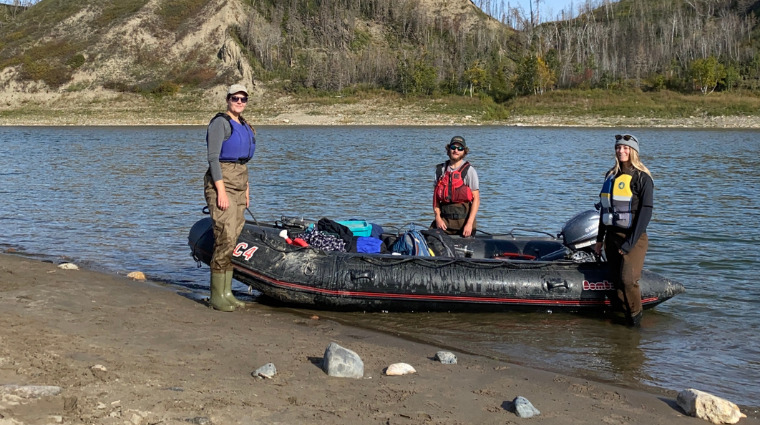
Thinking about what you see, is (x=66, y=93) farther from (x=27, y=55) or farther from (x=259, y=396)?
(x=259, y=396)

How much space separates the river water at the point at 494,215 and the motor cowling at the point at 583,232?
83 cm

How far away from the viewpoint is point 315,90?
253 ft

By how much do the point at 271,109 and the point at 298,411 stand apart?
6504cm

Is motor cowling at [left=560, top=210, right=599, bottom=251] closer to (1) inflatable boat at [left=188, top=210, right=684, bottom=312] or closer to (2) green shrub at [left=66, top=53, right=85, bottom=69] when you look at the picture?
(1) inflatable boat at [left=188, top=210, right=684, bottom=312]

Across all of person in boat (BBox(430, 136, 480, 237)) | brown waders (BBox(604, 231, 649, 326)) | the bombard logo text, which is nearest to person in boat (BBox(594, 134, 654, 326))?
brown waders (BBox(604, 231, 649, 326))

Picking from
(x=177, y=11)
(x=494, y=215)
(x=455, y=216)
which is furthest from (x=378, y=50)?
(x=455, y=216)

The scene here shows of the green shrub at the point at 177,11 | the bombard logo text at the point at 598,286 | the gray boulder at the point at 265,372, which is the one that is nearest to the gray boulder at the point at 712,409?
the gray boulder at the point at 265,372

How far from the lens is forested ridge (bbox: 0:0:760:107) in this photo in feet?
249

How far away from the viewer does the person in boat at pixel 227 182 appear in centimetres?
710

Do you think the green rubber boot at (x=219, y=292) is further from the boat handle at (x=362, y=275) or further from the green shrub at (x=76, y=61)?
the green shrub at (x=76, y=61)

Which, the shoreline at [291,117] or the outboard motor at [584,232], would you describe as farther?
the shoreline at [291,117]

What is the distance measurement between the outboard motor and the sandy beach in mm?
2568

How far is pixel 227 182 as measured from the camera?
728cm

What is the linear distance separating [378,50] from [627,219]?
88.8 m
